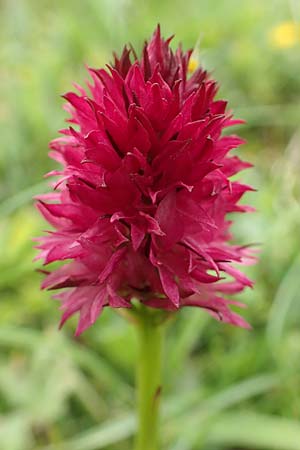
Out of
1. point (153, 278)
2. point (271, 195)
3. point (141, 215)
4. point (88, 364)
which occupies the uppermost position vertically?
point (141, 215)

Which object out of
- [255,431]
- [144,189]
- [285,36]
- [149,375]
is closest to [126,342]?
[255,431]

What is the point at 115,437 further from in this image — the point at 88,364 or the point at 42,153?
the point at 42,153

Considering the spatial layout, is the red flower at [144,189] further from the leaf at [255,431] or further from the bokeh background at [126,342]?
the leaf at [255,431]

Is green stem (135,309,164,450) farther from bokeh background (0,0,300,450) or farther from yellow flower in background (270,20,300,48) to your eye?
yellow flower in background (270,20,300,48)

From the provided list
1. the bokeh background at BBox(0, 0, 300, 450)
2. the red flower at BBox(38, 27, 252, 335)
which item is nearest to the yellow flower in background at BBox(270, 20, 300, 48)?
the bokeh background at BBox(0, 0, 300, 450)

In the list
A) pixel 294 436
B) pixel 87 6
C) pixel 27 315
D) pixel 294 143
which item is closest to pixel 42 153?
pixel 27 315
